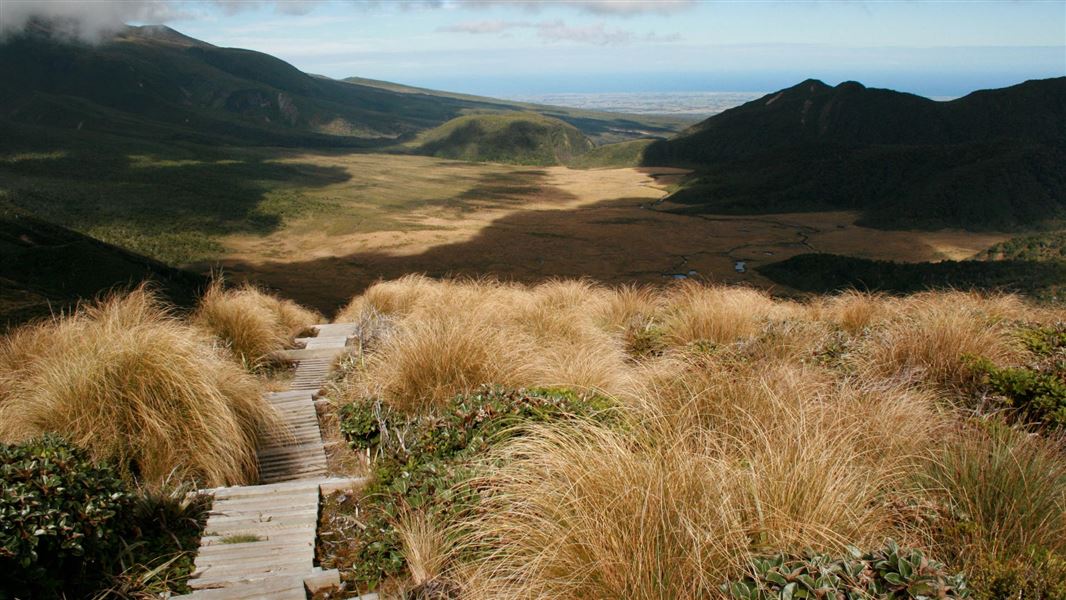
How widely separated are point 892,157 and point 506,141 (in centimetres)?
10414

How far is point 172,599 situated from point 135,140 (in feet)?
410

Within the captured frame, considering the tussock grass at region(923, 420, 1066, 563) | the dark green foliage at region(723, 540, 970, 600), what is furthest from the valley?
the dark green foliage at region(723, 540, 970, 600)

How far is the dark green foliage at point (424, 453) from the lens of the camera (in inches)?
141

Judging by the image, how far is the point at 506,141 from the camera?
168500mm

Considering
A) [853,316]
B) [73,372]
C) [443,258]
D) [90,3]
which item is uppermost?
[90,3]

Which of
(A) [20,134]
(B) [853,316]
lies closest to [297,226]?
(A) [20,134]

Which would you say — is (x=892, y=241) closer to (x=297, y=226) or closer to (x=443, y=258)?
(x=443, y=258)

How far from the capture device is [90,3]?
7830 inches

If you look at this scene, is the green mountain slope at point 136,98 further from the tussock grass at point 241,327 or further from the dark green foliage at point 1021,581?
the dark green foliage at point 1021,581

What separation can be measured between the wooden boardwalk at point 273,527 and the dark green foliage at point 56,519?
0.50 m

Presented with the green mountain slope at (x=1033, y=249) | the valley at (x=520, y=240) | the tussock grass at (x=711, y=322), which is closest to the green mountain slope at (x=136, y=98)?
the valley at (x=520, y=240)

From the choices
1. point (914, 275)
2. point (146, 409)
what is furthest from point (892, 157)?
point (146, 409)

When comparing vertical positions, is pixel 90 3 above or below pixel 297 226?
above

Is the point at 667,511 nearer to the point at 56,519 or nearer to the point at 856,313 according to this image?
the point at 56,519
